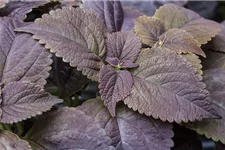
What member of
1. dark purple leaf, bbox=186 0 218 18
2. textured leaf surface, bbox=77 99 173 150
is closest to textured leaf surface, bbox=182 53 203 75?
textured leaf surface, bbox=77 99 173 150

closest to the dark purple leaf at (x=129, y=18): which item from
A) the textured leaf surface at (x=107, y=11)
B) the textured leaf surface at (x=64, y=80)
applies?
the textured leaf surface at (x=107, y=11)

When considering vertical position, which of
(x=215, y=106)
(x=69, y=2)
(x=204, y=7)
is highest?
(x=69, y=2)

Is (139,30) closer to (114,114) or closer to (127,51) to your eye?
(127,51)

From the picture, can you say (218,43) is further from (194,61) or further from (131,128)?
(131,128)

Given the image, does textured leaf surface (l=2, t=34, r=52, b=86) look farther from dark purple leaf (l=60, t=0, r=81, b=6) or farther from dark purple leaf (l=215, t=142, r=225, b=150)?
dark purple leaf (l=215, t=142, r=225, b=150)

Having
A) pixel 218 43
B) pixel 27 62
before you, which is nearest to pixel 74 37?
pixel 27 62

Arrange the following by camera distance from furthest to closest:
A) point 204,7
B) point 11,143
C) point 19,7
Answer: point 204,7
point 19,7
point 11,143

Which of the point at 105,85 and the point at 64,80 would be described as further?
the point at 64,80

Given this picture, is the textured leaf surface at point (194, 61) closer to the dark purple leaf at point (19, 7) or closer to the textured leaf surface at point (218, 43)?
the textured leaf surface at point (218, 43)
